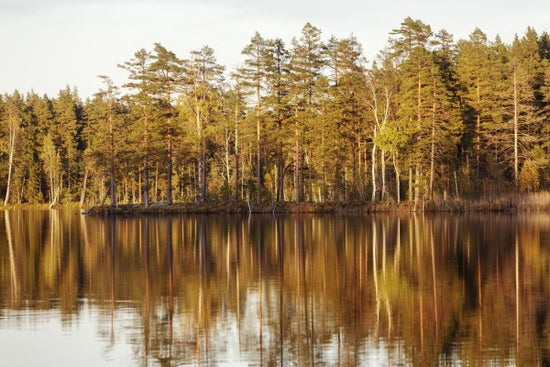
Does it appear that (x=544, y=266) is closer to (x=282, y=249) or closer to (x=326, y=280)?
(x=326, y=280)

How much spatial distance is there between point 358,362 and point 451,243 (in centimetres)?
2245

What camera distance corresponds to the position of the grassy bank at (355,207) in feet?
216

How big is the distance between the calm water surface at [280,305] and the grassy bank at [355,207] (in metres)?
34.4

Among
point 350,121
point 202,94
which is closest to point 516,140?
point 350,121

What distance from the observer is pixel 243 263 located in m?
27.1

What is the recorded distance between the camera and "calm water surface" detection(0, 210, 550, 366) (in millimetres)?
13500

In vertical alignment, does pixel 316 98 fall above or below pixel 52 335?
above

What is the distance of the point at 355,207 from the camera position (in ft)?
231

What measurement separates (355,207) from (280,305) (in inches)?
2086

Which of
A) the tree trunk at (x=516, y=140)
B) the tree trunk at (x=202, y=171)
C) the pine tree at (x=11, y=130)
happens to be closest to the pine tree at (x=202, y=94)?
the tree trunk at (x=202, y=171)

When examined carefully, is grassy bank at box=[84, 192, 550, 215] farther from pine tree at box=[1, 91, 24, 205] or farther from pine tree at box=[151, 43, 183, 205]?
pine tree at box=[1, 91, 24, 205]

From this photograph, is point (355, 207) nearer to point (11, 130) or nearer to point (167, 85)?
point (167, 85)

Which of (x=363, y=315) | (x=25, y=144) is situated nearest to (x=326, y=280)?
(x=363, y=315)

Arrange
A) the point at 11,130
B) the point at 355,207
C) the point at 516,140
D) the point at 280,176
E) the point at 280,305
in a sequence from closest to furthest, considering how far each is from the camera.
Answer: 1. the point at 280,305
2. the point at 355,207
3. the point at 516,140
4. the point at 280,176
5. the point at 11,130
